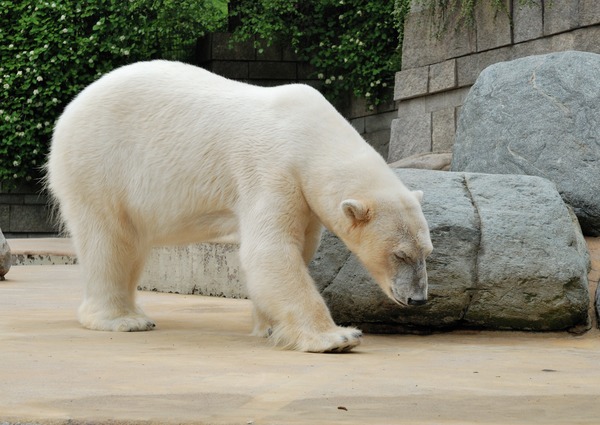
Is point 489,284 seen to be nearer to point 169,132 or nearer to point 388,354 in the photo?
point 388,354

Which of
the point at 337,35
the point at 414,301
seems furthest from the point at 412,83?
the point at 414,301

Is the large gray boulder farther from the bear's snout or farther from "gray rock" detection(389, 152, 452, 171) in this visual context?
the bear's snout

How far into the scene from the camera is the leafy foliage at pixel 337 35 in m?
14.6

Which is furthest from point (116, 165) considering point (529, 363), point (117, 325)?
point (529, 363)

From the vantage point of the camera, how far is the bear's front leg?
5.21 metres

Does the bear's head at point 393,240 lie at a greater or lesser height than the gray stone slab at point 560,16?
lesser

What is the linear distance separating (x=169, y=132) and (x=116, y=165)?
39 centimetres

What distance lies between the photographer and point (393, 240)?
17.1 ft

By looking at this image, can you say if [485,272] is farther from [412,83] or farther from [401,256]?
[412,83]

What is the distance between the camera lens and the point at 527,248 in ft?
19.6

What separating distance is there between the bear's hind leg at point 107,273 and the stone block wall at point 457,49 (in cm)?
522

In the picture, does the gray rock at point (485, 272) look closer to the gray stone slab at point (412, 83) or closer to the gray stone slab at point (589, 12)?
the gray stone slab at point (589, 12)

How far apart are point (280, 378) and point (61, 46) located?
1224 centimetres

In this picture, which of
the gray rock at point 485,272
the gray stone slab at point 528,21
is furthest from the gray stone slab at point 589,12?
the gray rock at point 485,272
